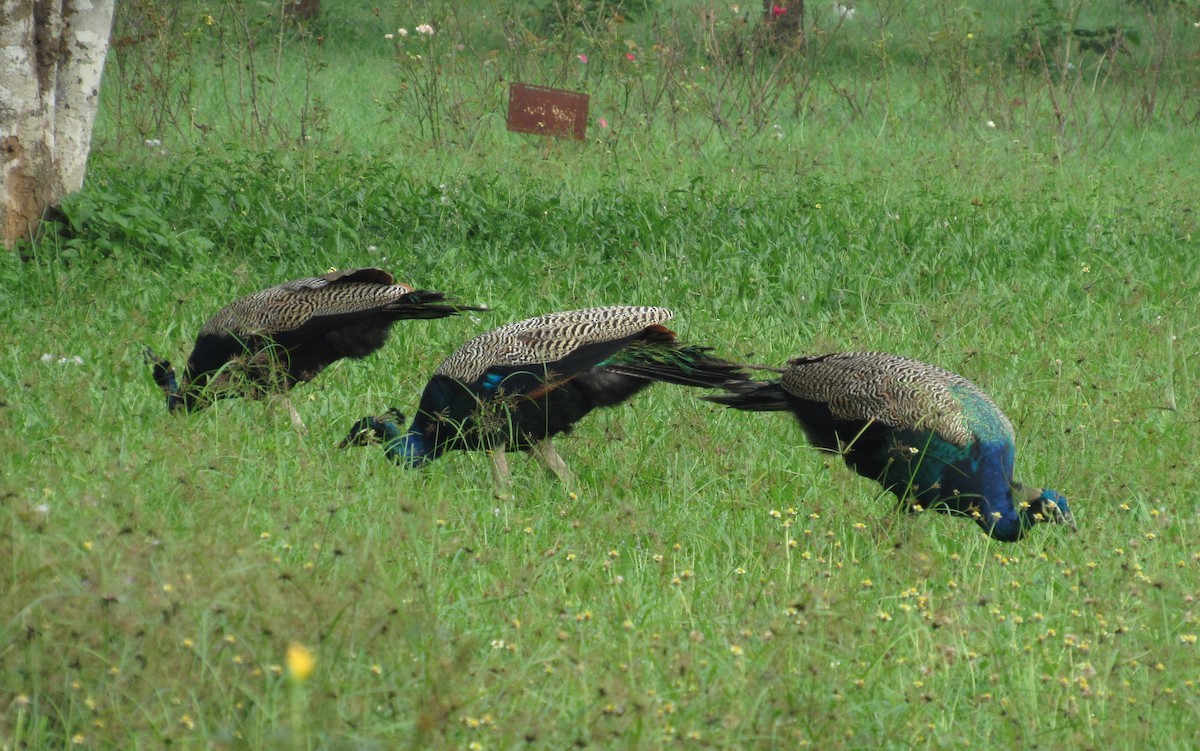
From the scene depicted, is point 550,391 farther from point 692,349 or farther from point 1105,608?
point 1105,608

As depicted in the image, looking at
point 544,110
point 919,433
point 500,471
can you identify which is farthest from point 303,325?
point 544,110

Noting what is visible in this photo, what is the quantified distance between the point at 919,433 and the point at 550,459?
1.37 meters

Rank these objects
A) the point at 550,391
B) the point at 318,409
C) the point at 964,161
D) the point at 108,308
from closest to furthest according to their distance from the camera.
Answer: the point at 550,391 → the point at 318,409 → the point at 108,308 → the point at 964,161

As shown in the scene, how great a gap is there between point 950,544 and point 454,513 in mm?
1685

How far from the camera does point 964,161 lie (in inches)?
450

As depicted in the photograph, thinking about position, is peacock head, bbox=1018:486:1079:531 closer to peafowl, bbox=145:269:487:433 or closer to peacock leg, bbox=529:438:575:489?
peacock leg, bbox=529:438:575:489

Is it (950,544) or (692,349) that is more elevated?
(692,349)

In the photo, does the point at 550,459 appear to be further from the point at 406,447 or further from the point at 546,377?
the point at 406,447

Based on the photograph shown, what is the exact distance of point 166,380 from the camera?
5793mm

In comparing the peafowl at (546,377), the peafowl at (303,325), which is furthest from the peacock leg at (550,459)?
the peafowl at (303,325)

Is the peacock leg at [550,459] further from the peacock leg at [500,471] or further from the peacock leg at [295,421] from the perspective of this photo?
the peacock leg at [295,421]

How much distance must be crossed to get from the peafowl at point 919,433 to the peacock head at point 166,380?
7.19 ft

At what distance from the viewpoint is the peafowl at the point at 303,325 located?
18.9ft

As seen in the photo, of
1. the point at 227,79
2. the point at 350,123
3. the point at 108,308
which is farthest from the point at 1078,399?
the point at 227,79
